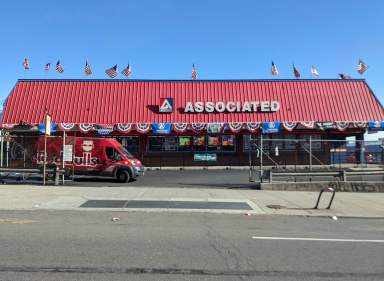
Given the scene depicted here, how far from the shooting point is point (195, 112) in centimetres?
3584

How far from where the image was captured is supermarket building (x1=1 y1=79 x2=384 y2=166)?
112 feet

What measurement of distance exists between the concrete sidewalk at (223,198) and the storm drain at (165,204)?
1.32 ft

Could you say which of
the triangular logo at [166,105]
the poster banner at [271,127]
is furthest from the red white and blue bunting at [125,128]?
the poster banner at [271,127]

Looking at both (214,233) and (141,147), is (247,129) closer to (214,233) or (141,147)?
(141,147)

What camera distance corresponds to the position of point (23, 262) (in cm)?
677

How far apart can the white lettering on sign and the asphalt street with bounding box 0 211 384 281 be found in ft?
79.3

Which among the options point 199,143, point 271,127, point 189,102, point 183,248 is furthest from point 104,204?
point 189,102

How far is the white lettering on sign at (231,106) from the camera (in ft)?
117

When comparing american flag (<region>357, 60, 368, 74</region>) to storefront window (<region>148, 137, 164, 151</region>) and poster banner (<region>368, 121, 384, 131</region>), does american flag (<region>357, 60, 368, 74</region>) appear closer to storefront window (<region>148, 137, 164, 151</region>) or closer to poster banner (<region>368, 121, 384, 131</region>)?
poster banner (<region>368, 121, 384, 131</region>)

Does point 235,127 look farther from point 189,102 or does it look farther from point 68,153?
point 68,153

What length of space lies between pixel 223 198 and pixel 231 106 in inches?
795

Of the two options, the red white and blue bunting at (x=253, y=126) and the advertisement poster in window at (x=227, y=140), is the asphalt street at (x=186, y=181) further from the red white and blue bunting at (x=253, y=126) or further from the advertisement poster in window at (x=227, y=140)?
the advertisement poster in window at (x=227, y=140)

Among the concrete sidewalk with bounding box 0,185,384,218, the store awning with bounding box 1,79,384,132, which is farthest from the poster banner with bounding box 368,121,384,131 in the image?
the concrete sidewalk with bounding box 0,185,384,218

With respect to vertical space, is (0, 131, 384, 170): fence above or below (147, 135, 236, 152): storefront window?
below
